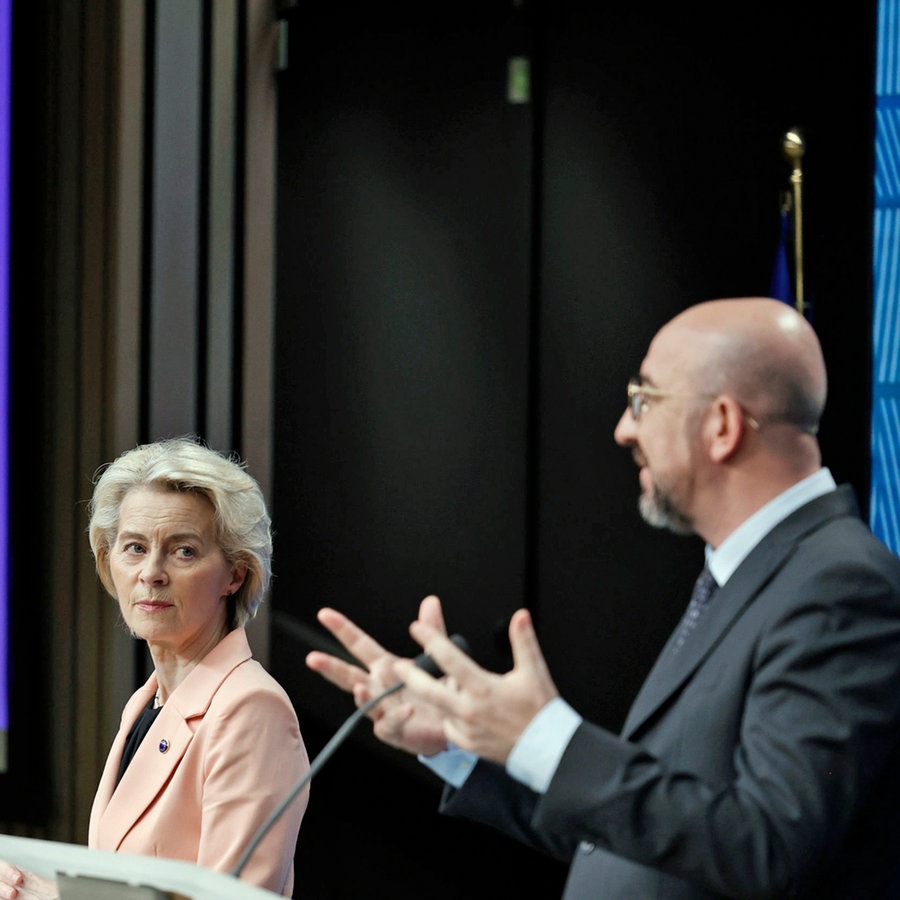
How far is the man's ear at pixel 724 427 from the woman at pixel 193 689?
0.74m

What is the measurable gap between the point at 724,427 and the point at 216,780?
84cm

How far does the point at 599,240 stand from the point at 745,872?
1.99 metres

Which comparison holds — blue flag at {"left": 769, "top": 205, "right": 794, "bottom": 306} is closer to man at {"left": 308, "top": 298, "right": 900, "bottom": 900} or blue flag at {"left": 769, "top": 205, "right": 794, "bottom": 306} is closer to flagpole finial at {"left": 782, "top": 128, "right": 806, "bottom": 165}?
flagpole finial at {"left": 782, "top": 128, "right": 806, "bottom": 165}

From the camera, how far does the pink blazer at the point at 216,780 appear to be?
1.82 metres

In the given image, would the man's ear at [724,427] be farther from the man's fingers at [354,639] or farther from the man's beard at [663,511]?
the man's fingers at [354,639]

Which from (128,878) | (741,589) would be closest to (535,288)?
(741,589)

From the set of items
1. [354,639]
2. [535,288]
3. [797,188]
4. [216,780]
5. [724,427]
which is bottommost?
[216,780]

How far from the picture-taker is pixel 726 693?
1459mm

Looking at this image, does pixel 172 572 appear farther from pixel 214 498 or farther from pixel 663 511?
pixel 663 511

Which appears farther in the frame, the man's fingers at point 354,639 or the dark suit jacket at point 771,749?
the man's fingers at point 354,639

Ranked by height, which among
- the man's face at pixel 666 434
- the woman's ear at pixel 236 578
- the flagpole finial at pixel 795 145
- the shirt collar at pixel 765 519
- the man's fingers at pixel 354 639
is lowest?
the woman's ear at pixel 236 578

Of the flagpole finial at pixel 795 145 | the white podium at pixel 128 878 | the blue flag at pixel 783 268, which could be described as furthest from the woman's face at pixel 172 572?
the flagpole finial at pixel 795 145

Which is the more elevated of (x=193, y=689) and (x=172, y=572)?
(x=172, y=572)

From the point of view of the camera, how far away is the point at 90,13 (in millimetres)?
3930
